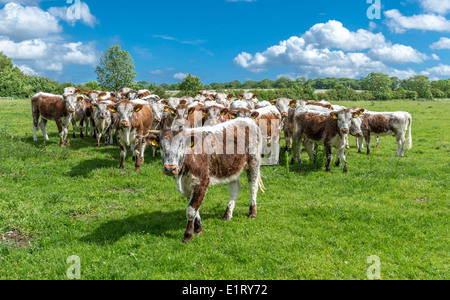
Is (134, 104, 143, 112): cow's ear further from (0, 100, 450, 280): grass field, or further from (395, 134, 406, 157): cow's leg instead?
(395, 134, 406, 157): cow's leg

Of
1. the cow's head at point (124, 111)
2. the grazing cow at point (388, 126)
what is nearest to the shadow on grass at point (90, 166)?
the cow's head at point (124, 111)

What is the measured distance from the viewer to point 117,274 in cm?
506

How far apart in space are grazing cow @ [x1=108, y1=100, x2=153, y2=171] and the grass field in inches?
25.7

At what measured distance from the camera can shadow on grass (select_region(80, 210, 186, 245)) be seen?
6.40 m

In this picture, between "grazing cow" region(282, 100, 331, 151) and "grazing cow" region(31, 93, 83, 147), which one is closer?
"grazing cow" region(282, 100, 331, 151)

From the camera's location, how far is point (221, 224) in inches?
276

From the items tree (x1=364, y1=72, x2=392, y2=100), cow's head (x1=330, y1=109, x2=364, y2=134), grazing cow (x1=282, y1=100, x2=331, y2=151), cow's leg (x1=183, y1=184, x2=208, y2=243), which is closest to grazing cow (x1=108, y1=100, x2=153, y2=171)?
cow's leg (x1=183, y1=184, x2=208, y2=243)

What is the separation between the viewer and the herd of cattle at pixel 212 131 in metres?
5.94

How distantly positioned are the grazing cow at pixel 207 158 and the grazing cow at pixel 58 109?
31.8 feet

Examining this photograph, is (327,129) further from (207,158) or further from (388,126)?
(207,158)

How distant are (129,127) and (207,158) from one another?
5.91 meters

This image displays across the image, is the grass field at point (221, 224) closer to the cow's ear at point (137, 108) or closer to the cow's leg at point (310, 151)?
the cow's leg at point (310, 151)

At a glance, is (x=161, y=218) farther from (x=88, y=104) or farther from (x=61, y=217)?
(x=88, y=104)

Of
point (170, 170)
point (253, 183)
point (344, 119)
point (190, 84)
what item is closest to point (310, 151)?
point (344, 119)
